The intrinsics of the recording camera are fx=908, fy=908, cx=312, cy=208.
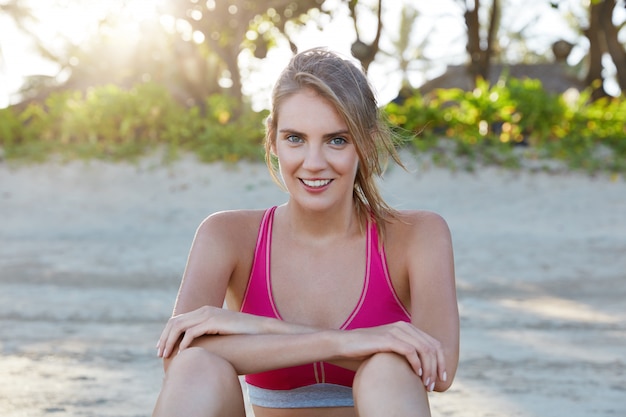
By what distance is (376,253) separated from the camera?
2807 millimetres

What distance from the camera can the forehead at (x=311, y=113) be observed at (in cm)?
260

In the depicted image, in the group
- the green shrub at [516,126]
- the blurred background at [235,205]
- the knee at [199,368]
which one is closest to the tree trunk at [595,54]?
the blurred background at [235,205]

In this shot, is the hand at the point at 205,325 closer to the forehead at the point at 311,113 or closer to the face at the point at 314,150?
the face at the point at 314,150

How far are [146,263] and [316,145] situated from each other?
6.69 metres

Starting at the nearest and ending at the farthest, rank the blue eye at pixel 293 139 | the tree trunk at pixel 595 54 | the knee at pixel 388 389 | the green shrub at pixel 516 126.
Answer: the knee at pixel 388 389 → the blue eye at pixel 293 139 → the green shrub at pixel 516 126 → the tree trunk at pixel 595 54

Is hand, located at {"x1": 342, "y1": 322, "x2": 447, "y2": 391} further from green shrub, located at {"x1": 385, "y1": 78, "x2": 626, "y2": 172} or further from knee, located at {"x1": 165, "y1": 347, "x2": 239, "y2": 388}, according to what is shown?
green shrub, located at {"x1": 385, "y1": 78, "x2": 626, "y2": 172}

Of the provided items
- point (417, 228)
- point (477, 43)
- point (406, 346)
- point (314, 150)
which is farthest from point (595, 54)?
point (406, 346)

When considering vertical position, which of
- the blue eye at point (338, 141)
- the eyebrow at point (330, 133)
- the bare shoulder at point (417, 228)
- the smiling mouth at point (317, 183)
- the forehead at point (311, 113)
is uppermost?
the forehead at point (311, 113)

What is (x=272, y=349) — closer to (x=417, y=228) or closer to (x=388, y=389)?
(x=388, y=389)

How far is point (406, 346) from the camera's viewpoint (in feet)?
8.01

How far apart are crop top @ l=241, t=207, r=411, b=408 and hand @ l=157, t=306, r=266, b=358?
23 centimetres

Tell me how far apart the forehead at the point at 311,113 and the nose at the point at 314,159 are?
6 centimetres

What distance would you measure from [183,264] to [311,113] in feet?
21.5

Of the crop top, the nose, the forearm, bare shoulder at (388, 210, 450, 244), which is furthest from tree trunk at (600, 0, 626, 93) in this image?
the forearm
